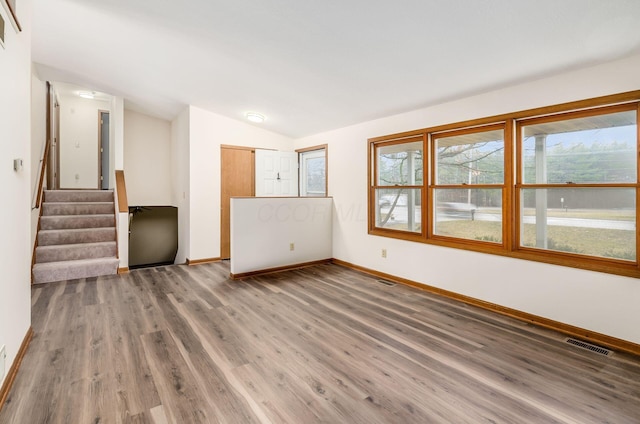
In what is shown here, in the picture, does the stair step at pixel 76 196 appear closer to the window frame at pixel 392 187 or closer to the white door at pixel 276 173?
the white door at pixel 276 173

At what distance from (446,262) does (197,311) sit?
9.23 feet

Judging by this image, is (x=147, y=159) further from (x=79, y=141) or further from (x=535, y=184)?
(x=535, y=184)

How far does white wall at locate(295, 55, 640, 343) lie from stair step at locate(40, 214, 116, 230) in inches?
165

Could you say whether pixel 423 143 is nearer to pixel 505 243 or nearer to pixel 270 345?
pixel 505 243

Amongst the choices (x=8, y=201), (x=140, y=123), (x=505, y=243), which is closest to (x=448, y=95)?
(x=505, y=243)

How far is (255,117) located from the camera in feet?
16.6

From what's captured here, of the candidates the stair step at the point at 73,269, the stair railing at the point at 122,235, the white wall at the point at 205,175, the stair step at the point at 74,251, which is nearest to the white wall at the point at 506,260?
the white wall at the point at 205,175

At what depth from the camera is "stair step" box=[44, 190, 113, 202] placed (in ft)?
17.7

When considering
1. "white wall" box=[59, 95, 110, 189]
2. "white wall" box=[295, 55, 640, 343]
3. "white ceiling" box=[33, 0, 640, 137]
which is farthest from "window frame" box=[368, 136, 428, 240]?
"white wall" box=[59, 95, 110, 189]

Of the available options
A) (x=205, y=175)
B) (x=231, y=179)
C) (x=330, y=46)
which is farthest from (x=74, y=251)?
(x=330, y=46)

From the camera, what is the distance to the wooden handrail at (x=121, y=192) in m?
4.79

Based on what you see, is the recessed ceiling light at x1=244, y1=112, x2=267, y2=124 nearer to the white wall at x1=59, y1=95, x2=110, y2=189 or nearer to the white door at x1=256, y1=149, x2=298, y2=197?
the white door at x1=256, y1=149, x2=298, y2=197

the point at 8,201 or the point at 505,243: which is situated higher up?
the point at 8,201

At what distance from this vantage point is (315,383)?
194cm
